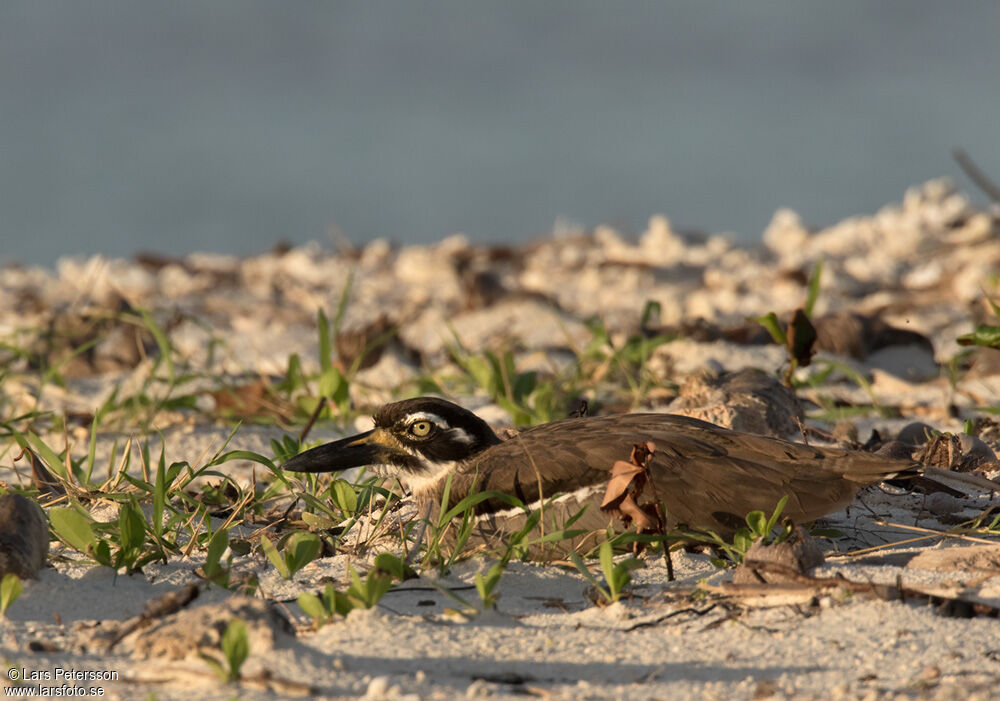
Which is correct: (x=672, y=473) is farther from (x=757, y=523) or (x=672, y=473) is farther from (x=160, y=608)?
(x=160, y=608)

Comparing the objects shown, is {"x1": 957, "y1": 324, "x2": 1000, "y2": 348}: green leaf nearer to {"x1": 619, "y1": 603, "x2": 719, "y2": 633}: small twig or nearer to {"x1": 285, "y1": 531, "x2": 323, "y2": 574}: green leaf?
{"x1": 619, "y1": 603, "x2": 719, "y2": 633}: small twig

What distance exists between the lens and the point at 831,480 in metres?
3.47

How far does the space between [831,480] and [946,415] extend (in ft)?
8.51

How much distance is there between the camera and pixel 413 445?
3.99 metres

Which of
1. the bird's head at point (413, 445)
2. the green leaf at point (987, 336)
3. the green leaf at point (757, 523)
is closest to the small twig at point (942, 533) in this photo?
the green leaf at point (757, 523)

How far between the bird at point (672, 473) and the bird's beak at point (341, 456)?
37 cm

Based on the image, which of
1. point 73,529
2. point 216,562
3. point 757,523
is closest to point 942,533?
point 757,523

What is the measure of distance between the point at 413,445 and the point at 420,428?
68mm

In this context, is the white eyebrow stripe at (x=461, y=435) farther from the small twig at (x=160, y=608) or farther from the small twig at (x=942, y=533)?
the small twig at (x=942, y=533)

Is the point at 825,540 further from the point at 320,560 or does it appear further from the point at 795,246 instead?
the point at 795,246

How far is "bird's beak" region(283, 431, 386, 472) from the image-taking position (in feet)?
13.1

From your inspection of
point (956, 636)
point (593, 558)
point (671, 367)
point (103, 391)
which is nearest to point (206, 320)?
point (103, 391)

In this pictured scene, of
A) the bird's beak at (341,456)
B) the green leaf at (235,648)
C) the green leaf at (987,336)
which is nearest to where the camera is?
the green leaf at (235,648)

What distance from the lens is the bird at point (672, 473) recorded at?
3.41 metres
